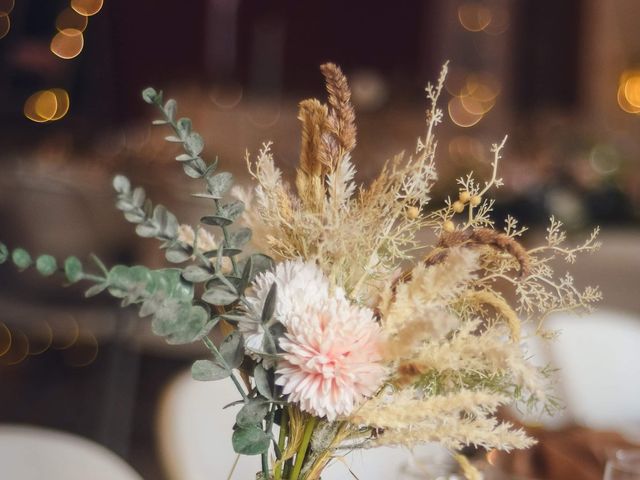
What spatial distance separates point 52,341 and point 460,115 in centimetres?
419

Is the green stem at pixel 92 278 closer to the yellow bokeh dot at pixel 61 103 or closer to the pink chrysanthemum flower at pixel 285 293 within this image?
the pink chrysanthemum flower at pixel 285 293

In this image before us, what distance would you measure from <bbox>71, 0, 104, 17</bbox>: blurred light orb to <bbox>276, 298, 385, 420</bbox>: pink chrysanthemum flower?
643cm

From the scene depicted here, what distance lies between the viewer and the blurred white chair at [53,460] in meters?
1.34

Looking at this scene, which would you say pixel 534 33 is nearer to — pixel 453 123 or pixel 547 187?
pixel 453 123

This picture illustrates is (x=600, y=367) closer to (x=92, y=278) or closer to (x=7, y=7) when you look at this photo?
(x=92, y=278)

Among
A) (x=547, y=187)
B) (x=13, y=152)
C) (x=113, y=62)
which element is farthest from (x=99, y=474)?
(x=113, y=62)

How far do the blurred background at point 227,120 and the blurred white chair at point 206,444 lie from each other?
191 centimetres

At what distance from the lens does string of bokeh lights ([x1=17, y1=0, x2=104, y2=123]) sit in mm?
6664

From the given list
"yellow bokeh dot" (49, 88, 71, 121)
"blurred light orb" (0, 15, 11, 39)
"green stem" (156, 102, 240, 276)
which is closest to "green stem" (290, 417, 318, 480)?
"green stem" (156, 102, 240, 276)

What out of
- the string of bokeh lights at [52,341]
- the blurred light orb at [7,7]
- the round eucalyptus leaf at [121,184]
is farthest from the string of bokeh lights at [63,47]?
the round eucalyptus leaf at [121,184]

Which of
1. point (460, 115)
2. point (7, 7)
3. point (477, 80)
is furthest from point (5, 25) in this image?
point (477, 80)

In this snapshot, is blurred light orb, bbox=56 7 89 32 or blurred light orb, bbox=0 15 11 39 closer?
blurred light orb, bbox=0 15 11 39

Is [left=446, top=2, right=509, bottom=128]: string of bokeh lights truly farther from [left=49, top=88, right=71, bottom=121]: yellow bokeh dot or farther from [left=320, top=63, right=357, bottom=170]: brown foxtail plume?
[left=320, top=63, right=357, bottom=170]: brown foxtail plume

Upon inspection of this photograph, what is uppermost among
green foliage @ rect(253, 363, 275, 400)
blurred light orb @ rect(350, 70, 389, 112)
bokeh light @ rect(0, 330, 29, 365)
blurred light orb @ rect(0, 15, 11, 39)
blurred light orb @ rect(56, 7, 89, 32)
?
blurred light orb @ rect(56, 7, 89, 32)
